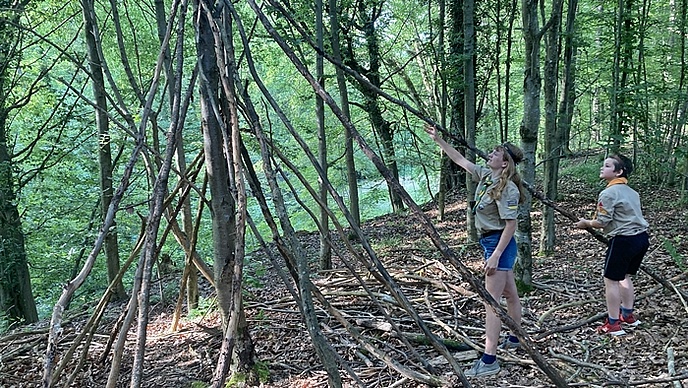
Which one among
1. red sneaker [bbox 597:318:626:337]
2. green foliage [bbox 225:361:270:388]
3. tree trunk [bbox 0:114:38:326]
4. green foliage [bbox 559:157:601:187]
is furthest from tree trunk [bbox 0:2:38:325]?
green foliage [bbox 559:157:601:187]

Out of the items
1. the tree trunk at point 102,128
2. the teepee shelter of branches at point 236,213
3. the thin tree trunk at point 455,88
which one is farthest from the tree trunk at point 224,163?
the thin tree trunk at point 455,88

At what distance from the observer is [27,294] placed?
8.72 m

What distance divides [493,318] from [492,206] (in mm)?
885

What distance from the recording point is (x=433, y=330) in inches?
173

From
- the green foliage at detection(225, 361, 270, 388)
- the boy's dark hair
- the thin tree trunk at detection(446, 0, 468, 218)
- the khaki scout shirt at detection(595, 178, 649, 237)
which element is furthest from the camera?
the thin tree trunk at detection(446, 0, 468, 218)

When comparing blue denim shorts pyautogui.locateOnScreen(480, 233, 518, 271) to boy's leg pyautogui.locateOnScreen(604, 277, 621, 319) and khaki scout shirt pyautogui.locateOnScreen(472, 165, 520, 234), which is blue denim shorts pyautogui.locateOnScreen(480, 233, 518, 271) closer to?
khaki scout shirt pyautogui.locateOnScreen(472, 165, 520, 234)

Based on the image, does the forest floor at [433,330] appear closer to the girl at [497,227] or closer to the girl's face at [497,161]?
the girl at [497,227]

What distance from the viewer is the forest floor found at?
3.61 meters

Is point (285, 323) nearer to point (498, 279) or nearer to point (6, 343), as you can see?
point (498, 279)

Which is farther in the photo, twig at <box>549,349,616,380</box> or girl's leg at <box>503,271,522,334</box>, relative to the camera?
girl's leg at <box>503,271,522,334</box>

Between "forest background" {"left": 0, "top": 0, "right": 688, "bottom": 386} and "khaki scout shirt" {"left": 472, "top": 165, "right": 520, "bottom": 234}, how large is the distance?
0.86 m

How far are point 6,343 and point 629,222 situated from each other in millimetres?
6312

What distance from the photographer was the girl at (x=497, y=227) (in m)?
3.62

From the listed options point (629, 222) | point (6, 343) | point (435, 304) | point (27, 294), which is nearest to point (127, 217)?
point (27, 294)
